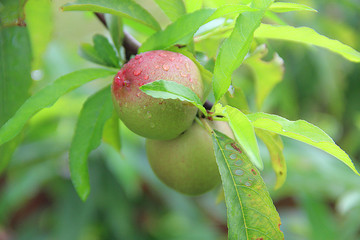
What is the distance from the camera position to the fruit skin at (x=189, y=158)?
20.1 inches

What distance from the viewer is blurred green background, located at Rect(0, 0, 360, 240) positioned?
1267mm

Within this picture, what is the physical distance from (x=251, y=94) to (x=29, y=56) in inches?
42.1

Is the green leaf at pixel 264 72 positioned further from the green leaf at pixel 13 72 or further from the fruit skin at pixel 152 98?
the green leaf at pixel 13 72

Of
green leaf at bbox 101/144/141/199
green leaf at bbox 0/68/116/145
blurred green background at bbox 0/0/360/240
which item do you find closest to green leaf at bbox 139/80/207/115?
green leaf at bbox 0/68/116/145

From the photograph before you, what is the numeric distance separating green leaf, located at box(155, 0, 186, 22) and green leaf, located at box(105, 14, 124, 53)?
0.22 feet

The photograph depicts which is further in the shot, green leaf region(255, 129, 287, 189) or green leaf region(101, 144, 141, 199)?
green leaf region(101, 144, 141, 199)

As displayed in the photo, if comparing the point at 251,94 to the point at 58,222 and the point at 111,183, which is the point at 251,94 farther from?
the point at 58,222

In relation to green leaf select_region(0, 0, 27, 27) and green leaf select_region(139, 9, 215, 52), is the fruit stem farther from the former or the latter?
green leaf select_region(0, 0, 27, 27)

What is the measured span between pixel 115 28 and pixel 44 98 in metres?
0.13

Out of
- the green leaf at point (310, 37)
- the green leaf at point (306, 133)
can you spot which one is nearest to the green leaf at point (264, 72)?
the green leaf at point (310, 37)

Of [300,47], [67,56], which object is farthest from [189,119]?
[300,47]

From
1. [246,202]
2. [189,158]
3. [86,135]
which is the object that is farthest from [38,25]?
[246,202]

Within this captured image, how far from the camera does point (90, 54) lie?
1.92 ft

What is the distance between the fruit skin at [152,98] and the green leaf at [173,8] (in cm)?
7
